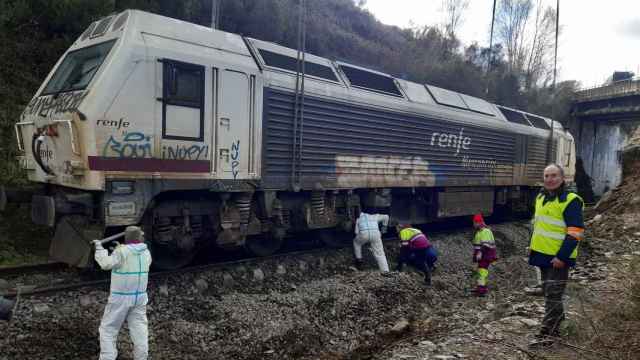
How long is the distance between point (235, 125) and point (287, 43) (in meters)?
11.3

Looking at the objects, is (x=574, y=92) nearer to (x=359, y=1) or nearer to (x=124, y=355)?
(x=359, y=1)

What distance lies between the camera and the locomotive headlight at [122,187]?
5547 mm

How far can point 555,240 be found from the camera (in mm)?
4715

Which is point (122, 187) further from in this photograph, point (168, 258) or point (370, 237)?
point (370, 237)

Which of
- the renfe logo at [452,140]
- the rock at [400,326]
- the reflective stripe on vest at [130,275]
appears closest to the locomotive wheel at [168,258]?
the reflective stripe on vest at [130,275]

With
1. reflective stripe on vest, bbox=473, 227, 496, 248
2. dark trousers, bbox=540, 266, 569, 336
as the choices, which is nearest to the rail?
reflective stripe on vest, bbox=473, 227, 496, 248

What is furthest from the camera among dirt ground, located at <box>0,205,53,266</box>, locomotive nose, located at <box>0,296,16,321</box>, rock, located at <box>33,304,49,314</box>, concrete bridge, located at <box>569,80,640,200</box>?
concrete bridge, located at <box>569,80,640,200</box>

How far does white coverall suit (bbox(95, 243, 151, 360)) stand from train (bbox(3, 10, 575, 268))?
134cm

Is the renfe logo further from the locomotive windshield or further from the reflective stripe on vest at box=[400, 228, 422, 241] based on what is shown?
the locomotive windshield

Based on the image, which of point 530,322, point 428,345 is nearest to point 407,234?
point 530,322

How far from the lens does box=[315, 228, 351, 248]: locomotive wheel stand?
30.2ft

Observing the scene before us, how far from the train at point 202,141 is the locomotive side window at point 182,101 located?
0.01 meters

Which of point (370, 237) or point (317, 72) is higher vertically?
point (317, 72)

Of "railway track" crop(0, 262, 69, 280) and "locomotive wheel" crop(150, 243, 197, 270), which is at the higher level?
"locomotive wheel" crop(150, 243, 197, 270)
